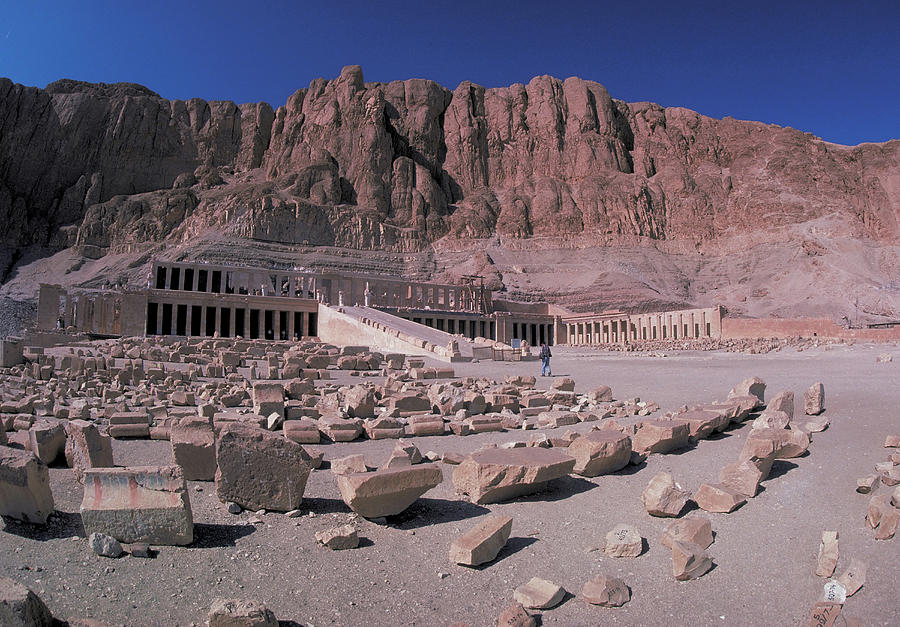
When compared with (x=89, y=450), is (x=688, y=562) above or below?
below

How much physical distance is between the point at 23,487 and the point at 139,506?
897 mm

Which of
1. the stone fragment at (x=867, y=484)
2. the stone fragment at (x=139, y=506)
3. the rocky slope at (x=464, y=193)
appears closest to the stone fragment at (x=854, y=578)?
the stone fragment at (x=867, y=484)

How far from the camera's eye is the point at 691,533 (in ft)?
15.2

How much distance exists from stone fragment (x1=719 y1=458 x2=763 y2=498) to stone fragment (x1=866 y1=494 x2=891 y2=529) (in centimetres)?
94

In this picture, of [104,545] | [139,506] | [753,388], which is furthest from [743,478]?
[104,545]

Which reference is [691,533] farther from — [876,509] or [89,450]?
[89,450]

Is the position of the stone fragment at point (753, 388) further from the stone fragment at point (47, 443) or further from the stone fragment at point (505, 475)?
the stone fragment at point (47, 443)

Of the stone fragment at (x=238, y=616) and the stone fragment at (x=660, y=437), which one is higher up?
the stone fragment at (x=660, y=437)

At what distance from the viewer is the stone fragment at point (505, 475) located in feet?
18.5

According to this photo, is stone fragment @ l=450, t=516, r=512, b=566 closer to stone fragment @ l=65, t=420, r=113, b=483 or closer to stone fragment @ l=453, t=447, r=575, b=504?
stone fragment @ l=453, t=447, r=575, b=504

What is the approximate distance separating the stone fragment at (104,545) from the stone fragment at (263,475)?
1.12m

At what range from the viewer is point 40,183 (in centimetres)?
8862

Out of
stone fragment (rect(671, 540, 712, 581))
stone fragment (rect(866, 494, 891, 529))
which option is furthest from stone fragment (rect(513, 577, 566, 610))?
stone fragment (rect(866, 494, 891, 529))

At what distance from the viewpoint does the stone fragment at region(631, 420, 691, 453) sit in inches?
281
